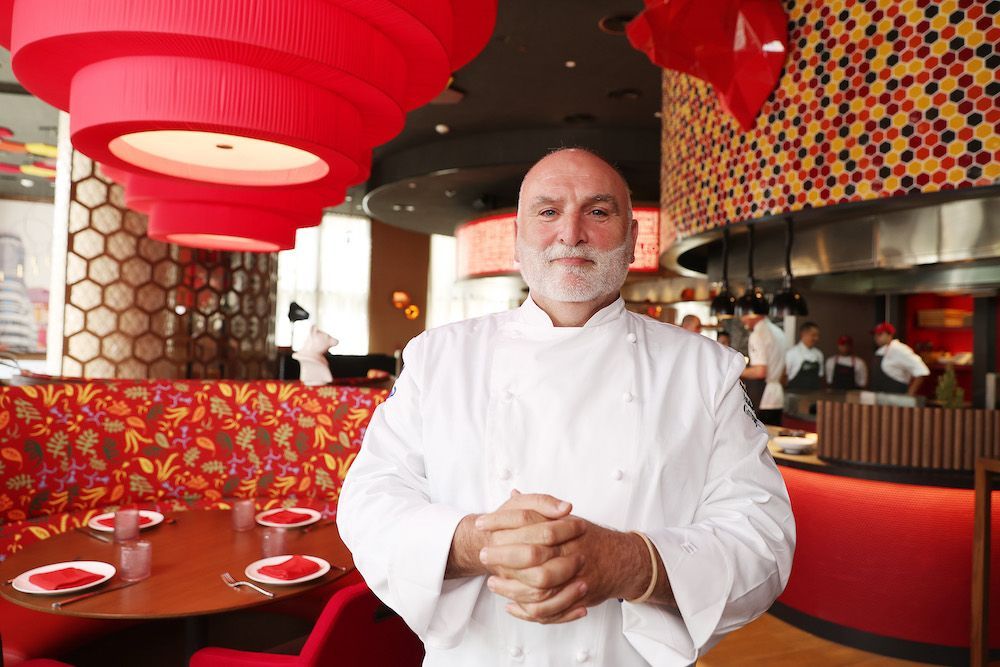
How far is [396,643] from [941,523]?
2809 mm

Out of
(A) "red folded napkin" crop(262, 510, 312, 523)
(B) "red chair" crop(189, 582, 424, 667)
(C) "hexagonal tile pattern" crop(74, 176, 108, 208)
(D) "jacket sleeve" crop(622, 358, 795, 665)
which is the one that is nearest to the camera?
(D) "jacket sleeve" crop(622, 358, 795, 665)

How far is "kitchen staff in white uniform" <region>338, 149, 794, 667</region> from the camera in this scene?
1092 millimetres

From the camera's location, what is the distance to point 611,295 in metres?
1.44

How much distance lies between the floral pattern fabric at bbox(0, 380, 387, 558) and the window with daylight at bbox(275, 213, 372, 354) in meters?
8.59

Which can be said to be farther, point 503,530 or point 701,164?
point 701,164

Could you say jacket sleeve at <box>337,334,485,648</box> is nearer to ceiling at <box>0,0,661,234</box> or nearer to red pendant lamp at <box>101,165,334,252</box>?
red pendant lamp at <box>101,165,334,252</box>

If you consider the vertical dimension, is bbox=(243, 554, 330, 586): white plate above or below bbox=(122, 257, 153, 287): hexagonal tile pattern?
below

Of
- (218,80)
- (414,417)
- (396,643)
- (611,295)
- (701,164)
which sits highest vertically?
(701,164)

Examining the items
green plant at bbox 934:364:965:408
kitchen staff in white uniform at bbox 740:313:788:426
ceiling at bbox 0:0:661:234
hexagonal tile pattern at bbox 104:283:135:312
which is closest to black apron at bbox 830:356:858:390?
kitchen staff in white uniform at bbox 740:313:788:426

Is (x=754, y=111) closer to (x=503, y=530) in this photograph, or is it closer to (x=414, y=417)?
(x=414, y=417)

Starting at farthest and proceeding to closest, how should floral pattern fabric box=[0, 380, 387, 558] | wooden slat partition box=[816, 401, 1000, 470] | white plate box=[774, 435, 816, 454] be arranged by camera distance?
white plate box=[774, 435, 816, 454] < floral pattern fabric box=[0, 380, 387, 558] < wooden slat partition box=[816, 401, 1000, 470]

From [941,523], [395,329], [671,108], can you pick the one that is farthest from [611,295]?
[395,329]

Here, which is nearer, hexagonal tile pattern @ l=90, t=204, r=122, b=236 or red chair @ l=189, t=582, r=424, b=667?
red chair @ l=189, t=582, r=424, b=667

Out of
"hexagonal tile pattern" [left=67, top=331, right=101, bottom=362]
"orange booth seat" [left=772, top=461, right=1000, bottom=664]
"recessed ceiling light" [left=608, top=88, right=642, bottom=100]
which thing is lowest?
"orange booth seat" [left=772, top=461, right=1000, bottom=664]
